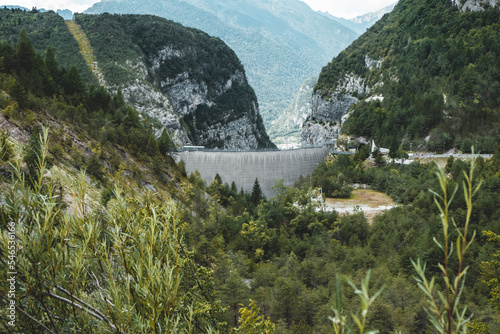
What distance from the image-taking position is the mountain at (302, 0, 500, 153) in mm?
60438

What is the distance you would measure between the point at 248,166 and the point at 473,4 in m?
69.0

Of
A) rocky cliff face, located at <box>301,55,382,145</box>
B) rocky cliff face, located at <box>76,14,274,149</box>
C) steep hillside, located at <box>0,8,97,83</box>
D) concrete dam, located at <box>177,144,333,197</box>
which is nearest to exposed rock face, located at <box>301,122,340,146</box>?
rocky cliff face, located at <box>301,55,382,145</box>

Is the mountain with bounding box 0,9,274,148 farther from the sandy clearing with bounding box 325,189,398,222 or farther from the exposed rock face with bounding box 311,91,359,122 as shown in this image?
the sandy clearing with bounding box 325,189,398,222

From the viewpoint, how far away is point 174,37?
107312 millimetres

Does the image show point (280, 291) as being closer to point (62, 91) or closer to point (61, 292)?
point (61, 292)

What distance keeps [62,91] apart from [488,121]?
66.0 metres

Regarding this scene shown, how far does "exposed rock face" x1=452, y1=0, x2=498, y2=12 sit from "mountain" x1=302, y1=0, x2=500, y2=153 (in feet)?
0.78

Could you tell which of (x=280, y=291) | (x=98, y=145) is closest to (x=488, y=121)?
(x=280, y=291)

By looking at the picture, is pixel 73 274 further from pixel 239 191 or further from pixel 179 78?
pixel 179 78

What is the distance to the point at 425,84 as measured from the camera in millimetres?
72875

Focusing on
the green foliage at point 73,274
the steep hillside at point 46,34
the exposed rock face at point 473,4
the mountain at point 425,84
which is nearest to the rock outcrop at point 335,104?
the mountain at point 425,84

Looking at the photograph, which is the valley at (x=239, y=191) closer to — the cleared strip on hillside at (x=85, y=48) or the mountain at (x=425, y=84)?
the mountain at (x=425, y=84)

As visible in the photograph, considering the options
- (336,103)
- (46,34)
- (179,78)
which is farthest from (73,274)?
(179,78)

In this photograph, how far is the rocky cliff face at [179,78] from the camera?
261ft
